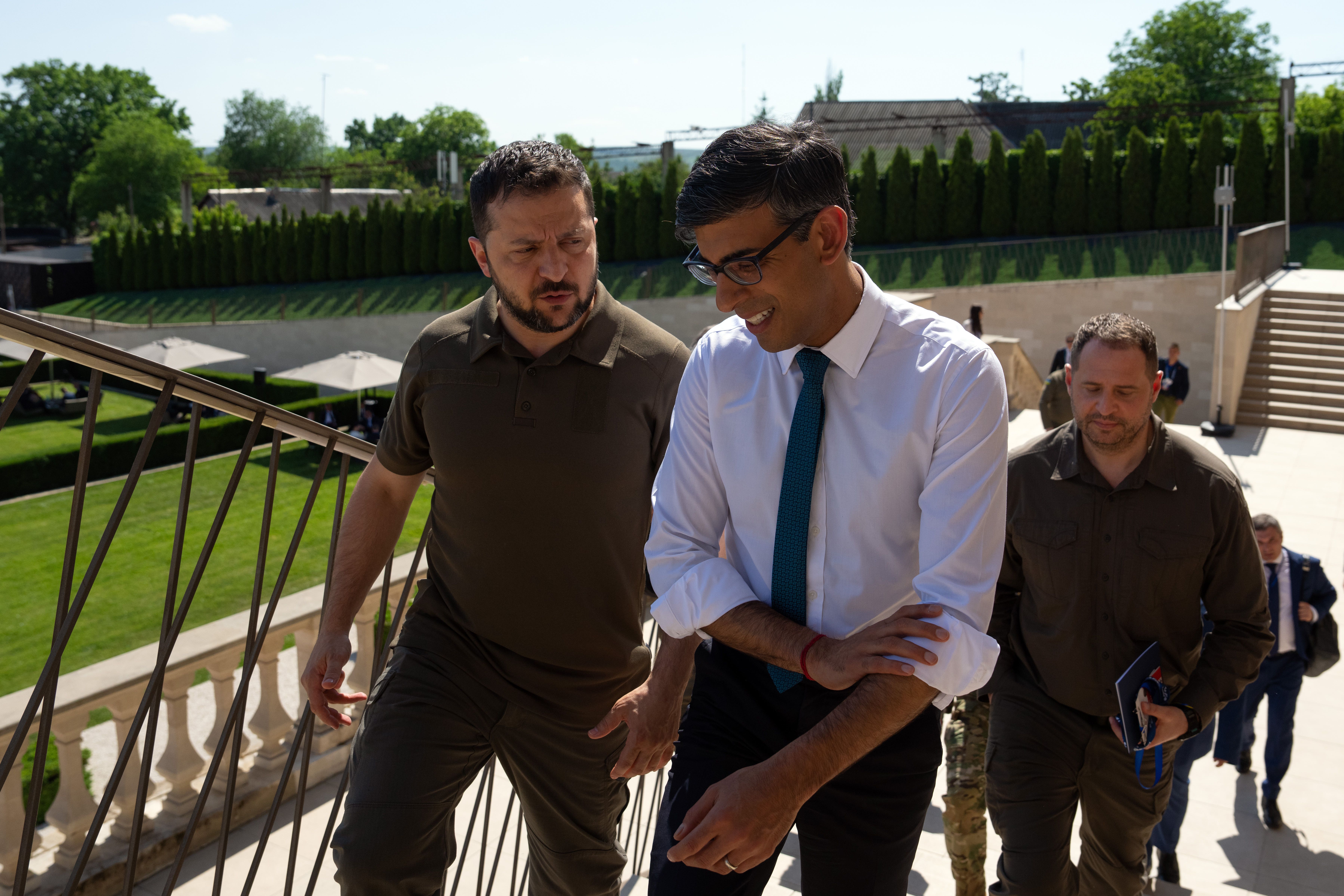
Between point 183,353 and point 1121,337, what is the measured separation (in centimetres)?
2877

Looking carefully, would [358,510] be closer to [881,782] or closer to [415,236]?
[881,782]

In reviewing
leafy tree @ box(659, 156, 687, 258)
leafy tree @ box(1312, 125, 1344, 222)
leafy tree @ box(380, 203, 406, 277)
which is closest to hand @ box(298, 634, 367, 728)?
leafy tree @ box(659, 156, 687, 258)

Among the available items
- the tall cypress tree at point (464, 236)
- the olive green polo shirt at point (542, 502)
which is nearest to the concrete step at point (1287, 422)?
the olive green polo shirt at point (542, 502)

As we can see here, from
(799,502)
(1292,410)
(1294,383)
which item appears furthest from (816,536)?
(1294,383)

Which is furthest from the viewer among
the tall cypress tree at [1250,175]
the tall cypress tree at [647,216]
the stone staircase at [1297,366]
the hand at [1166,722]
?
the tall cypress tree at [647,216]

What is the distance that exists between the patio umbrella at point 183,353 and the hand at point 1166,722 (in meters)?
27.0

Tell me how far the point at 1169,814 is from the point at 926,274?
2262 centimetres

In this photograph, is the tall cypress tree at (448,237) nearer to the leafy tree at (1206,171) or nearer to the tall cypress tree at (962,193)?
the tall cypress tree at (962,193)

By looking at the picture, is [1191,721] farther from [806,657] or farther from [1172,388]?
[1172,388]

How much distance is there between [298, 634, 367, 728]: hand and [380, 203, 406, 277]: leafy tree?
38.6 meters

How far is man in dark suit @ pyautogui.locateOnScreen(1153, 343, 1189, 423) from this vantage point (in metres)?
12.0

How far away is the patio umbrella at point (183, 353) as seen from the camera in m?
27.4

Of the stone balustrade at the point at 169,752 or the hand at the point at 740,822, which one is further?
the stone balustrade at the point at 169,752

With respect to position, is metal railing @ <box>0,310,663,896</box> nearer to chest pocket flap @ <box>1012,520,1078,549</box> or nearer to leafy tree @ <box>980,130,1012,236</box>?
chest pocket flap @ <box>1012,520,1078,549</box>
